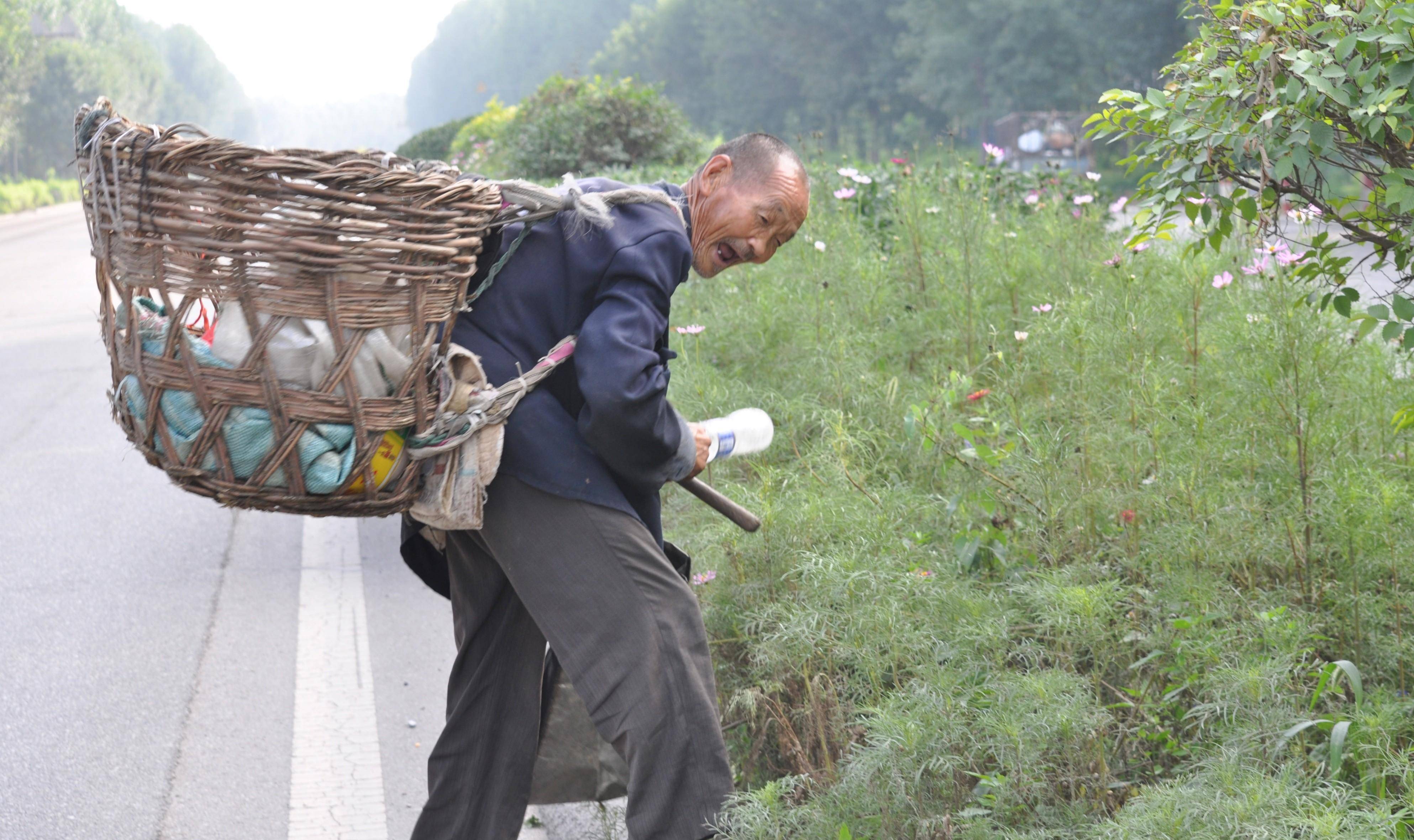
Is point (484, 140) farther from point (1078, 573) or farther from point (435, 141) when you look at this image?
point (1078, 573)

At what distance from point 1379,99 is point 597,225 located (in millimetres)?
1450

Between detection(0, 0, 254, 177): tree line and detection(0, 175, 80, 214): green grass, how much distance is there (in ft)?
6.54

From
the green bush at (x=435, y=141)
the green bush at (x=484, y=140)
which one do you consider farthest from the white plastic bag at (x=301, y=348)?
the green bush at (x=435, y=141)

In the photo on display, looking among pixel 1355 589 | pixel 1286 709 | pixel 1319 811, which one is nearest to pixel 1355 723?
pixel 1286 709

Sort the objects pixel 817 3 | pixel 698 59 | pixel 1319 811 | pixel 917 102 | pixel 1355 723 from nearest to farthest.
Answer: pixel 1319 811 → pixel 1355 723 → pixel 917 102 → pixel 817 3 → pixel 698 59

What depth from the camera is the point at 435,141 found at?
969 inches

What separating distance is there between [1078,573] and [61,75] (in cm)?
8276

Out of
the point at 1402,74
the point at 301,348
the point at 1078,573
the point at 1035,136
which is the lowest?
the point at 1035,136

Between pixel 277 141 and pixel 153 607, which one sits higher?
pixel 153 607

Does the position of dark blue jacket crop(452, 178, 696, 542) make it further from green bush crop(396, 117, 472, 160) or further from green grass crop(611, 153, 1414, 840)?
green bush crop(396, 117, 472, 160)

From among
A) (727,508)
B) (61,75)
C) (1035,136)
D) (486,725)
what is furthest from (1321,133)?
(61,75)

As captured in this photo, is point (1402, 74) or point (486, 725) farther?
point (486, 725)

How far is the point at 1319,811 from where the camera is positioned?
2.06 metres

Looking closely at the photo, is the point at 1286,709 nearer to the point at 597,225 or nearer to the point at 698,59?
the point at 597,225
